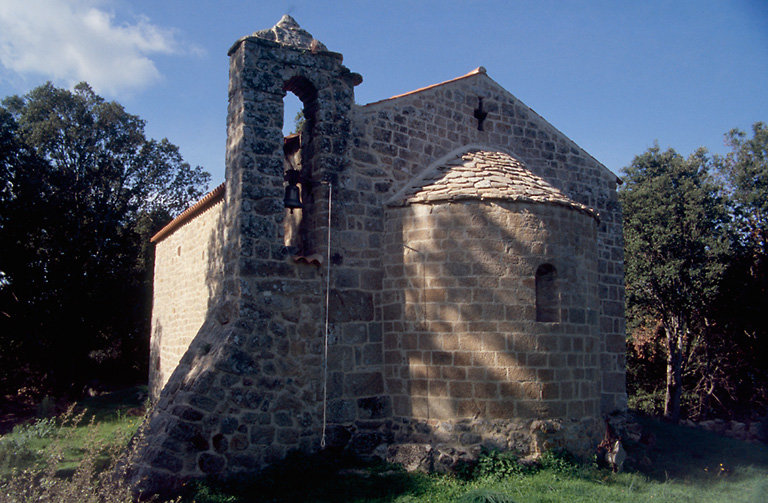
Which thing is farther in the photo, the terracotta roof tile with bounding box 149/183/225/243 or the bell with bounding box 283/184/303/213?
the terracotta roof tile with bounding box 149/183/225/243

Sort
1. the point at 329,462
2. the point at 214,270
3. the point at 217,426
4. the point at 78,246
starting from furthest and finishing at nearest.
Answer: the point at 78,246 < the point at 214,270 < the point at 329,462 < the point at 217,426

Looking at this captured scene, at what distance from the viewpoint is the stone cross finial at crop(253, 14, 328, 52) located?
27.6 feet

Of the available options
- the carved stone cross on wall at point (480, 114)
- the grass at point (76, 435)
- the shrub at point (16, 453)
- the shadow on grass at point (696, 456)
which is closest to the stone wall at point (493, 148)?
the carved stone cross on wall at point (480, 114)

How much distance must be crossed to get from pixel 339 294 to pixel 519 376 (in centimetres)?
281

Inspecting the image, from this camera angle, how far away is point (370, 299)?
854 centimetres

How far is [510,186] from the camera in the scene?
8609mm

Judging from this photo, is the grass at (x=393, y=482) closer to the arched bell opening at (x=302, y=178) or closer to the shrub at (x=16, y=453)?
the shrub at (x=16, y=453)

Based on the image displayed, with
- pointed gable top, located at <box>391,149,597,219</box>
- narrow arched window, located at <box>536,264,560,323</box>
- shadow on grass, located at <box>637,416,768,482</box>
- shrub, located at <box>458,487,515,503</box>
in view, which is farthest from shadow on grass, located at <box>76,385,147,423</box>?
shadow on grass, located at <box>637,416,768,482</box>

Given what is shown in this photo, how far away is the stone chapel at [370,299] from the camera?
746 cm

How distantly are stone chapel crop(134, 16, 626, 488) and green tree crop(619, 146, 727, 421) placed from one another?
438 inches

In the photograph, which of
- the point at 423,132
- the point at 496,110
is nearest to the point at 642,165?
the point at 496,110

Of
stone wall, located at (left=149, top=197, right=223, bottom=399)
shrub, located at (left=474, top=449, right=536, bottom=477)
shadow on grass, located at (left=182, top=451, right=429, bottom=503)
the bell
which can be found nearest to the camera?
shadow on grass, located at (left=182, top=451, right=429, bottom=503)

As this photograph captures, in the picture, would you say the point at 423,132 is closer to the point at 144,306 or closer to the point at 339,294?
the point at 339,294

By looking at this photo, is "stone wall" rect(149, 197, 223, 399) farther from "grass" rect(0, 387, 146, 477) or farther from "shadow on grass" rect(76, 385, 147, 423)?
"grass" rect(0, 387, 146, 477)
